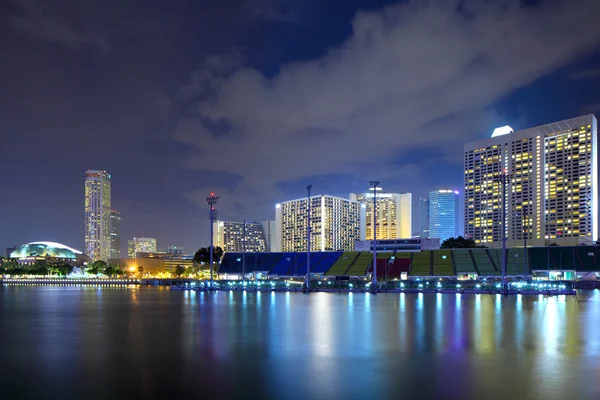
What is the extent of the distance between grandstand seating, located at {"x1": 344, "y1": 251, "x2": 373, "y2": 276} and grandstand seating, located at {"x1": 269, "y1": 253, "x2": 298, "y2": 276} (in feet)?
44.2

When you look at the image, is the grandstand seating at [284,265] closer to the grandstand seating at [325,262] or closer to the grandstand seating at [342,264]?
the grandstand seating at [325,262]

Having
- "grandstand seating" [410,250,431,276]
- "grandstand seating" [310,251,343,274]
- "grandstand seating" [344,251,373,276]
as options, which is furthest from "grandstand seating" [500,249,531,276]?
"grandstand seating" [310,251,343,274]

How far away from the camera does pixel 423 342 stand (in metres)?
18.7

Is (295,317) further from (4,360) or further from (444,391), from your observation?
(444,391)

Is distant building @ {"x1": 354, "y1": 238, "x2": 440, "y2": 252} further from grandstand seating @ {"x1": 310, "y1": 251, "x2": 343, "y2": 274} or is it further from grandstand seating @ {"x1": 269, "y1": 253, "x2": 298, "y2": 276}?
grandstand seating @ {"x1": 269, "y1": 253, "x2": 298, "y2": 276}

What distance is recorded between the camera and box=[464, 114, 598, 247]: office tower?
17262 centimetres

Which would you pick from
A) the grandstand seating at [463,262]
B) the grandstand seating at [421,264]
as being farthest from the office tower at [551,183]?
the grandstand seating at [421,264]

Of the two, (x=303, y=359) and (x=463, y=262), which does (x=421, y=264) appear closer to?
(x=463, y=262)

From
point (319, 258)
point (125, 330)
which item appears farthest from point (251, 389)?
point (319, 258)

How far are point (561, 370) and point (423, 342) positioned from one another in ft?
18.8

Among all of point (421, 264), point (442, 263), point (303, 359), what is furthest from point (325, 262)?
point (303, 359)

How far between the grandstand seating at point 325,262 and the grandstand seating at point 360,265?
5.41 m

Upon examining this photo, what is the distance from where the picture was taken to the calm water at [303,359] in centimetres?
1153

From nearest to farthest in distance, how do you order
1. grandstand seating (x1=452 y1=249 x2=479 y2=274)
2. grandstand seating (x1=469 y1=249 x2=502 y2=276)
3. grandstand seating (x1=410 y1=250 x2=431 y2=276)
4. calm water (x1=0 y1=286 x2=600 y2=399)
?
calm water (x1=0 y1=286 x2=600 y2=399) → grandstand seating (x1=469 y1=249 x2=502 y2=276) → grandstand seating (x1=452 y1=249 x2=479 y2=274) → grandstand seating (x1=410 y1=250 x2=431 y2=276)
